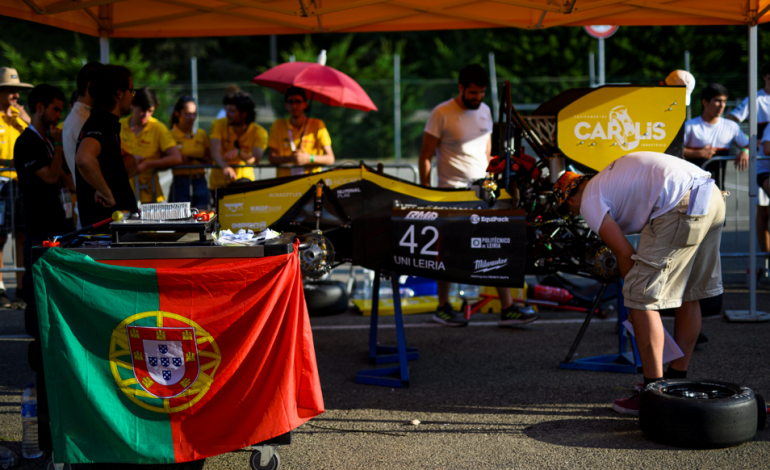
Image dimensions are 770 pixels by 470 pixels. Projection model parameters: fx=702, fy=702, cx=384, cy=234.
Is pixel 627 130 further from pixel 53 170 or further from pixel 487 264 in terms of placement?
pixel 53 170

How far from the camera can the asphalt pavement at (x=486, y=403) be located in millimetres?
3553

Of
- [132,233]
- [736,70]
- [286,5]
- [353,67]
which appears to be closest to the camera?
[132,233]

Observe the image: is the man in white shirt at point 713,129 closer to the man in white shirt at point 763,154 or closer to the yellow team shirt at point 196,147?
the man in white shirt at point 763,154

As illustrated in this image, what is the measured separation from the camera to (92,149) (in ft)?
15.1

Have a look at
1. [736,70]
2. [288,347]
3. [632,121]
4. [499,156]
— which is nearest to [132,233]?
[288,347]

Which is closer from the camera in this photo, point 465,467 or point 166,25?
point 465,467

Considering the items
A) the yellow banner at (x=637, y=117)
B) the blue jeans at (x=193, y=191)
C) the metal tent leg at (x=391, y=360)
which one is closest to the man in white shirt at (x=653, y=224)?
the yellow banner at (x=637, y=117)

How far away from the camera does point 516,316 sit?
19.7 ft

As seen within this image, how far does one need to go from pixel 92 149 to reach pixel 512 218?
9.10ft

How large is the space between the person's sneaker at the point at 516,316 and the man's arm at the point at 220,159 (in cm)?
316

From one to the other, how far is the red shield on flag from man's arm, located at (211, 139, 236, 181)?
4232 millimetres

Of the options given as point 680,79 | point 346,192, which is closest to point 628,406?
point 346,192

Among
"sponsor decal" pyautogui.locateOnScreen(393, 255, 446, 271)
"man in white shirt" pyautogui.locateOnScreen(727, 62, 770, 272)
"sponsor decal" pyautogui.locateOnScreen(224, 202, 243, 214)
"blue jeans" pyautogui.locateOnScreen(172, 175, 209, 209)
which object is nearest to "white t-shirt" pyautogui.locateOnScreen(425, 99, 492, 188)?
"sponsor decal" pyautogui.locateOnScreen(393, 255, 446, 271)

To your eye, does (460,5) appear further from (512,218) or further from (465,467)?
(465,467)
